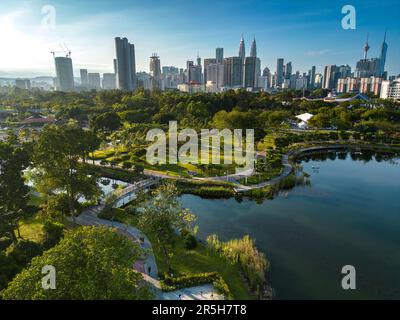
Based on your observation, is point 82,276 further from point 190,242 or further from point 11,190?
point 11,190

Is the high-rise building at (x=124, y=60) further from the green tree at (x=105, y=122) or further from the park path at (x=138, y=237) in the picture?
the park path at (x=138, y=237)

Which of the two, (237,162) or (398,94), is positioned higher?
(398,94)

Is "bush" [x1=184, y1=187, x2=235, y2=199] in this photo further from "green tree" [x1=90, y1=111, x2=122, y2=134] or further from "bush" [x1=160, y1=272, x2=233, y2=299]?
"green tree" [x1=90, y1=111, x2=122, y2=134]

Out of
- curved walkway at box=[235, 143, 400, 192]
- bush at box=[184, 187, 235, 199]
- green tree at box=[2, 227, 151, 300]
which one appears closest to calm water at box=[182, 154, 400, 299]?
bush at box=[184, 187, 235, 199]

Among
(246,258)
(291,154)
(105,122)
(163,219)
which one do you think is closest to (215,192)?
(246,258)

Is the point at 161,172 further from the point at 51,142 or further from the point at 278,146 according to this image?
the point at 278,146

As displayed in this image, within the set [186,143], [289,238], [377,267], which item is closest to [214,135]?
[186,143]

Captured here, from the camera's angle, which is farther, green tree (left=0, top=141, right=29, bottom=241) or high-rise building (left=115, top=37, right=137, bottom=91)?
high-rise building (left=115, top=37, right=137, bottom=91)
